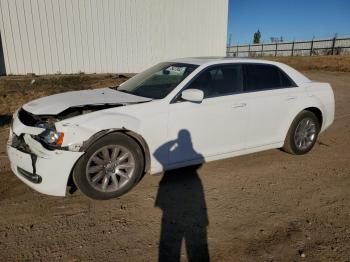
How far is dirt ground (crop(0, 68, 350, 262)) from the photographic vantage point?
2.97 metres

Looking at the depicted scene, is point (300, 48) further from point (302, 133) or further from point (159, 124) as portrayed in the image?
point (159, 124)

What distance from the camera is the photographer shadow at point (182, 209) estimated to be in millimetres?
2998

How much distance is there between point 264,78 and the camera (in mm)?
5086

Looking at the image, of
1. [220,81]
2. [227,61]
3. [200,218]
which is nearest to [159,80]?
[220,81]

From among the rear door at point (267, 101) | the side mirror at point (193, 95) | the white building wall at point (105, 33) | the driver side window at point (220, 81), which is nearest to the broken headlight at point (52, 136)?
the side mirror at point (193, 95)

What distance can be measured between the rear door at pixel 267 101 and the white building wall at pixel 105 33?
31.7 ft

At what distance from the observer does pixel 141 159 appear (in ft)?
13.1

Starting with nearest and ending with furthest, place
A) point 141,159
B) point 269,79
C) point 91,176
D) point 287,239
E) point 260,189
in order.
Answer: point 287,239 → point 91,176 → point 141,159 → point 260,189 → point 269,79

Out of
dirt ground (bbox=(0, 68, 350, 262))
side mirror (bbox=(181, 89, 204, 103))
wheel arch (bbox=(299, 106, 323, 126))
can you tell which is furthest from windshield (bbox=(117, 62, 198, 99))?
wheel arch (bbox=(299, 106, 323, 126))

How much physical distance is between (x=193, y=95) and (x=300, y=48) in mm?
41175

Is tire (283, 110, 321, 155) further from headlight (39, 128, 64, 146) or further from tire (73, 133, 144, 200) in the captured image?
headlight (39, 128, 64, 146)

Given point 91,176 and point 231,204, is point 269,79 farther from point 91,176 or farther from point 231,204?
point 91,176

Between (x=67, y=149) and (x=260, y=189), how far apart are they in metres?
2.46

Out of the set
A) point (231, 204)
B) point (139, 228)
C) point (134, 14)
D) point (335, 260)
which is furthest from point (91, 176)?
point (134, 14)
